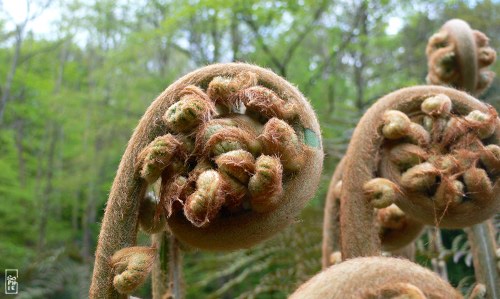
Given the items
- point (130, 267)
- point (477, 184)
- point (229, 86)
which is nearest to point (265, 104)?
point (229, 86)

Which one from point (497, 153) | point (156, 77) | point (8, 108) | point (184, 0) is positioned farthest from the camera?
point (156, 77)

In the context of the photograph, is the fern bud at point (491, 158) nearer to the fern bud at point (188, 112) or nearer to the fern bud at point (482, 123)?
the fern bud at point (482, 123)

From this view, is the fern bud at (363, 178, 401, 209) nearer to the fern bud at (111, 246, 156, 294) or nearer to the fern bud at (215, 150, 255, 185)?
the fern bud at (215, 150, 255, 185)

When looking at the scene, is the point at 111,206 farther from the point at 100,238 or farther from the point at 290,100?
the point at 290,100

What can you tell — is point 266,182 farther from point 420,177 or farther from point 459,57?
point 459,57

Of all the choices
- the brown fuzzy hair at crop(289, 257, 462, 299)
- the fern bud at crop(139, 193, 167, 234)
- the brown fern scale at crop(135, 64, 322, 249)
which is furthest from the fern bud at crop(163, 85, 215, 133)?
the brown fuzzy hair at crop(289, 257, 462, 299)

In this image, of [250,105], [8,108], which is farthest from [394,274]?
[8,108]
